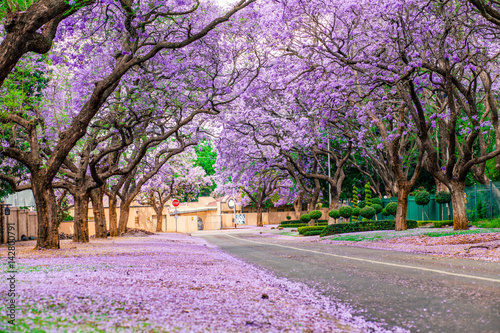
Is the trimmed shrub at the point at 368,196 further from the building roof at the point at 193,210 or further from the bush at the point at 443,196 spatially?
the building roof at the point at 193,210

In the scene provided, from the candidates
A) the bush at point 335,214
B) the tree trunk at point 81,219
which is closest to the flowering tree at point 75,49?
the tree trunk at point 81,219

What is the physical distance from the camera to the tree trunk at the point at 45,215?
13.9 meters

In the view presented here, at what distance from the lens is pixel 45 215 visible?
14320mm

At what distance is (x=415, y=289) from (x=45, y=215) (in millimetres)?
12246

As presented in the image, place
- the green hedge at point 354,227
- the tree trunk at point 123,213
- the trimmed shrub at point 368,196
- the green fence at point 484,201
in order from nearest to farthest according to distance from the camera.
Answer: the green fence at point 484,201, the green hedge at point 354,227, the tree trunk at point 123,213, the trimmed shrub at point 368,196

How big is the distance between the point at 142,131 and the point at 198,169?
28905 millimetres

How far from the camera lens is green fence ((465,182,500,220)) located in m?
22.9

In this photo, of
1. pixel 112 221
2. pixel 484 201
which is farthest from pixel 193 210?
pixel 484 201

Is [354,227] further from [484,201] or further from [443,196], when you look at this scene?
[443,196]

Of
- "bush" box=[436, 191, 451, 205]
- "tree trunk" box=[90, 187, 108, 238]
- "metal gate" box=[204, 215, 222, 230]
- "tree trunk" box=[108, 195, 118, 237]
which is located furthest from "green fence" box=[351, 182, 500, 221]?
"metal gate" box=[204, 215, 222, 230]

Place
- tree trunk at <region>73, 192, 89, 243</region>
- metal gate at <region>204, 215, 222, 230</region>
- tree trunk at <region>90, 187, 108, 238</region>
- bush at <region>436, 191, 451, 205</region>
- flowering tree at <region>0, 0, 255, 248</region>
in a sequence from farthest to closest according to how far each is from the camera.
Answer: metal gate at <region>204, 215, 222, 230</region> < bush at <region>436, 191, 451, 205</region> < tree trunk at <region>90, 187, 108, 238</region> < tree trunk at <region>73, 192, 89, 243</region> < flowering tree at <region>0, 0, 255, 248</region>

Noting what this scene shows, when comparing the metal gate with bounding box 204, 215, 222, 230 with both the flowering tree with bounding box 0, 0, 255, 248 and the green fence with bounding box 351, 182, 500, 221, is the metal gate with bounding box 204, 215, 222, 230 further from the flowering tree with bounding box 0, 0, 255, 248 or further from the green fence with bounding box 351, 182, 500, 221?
the flowering tree with bounding box 0, 0, 255, 248

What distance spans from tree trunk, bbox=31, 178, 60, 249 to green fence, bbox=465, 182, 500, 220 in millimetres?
21029

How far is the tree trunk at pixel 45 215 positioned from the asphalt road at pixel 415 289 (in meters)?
8.22
